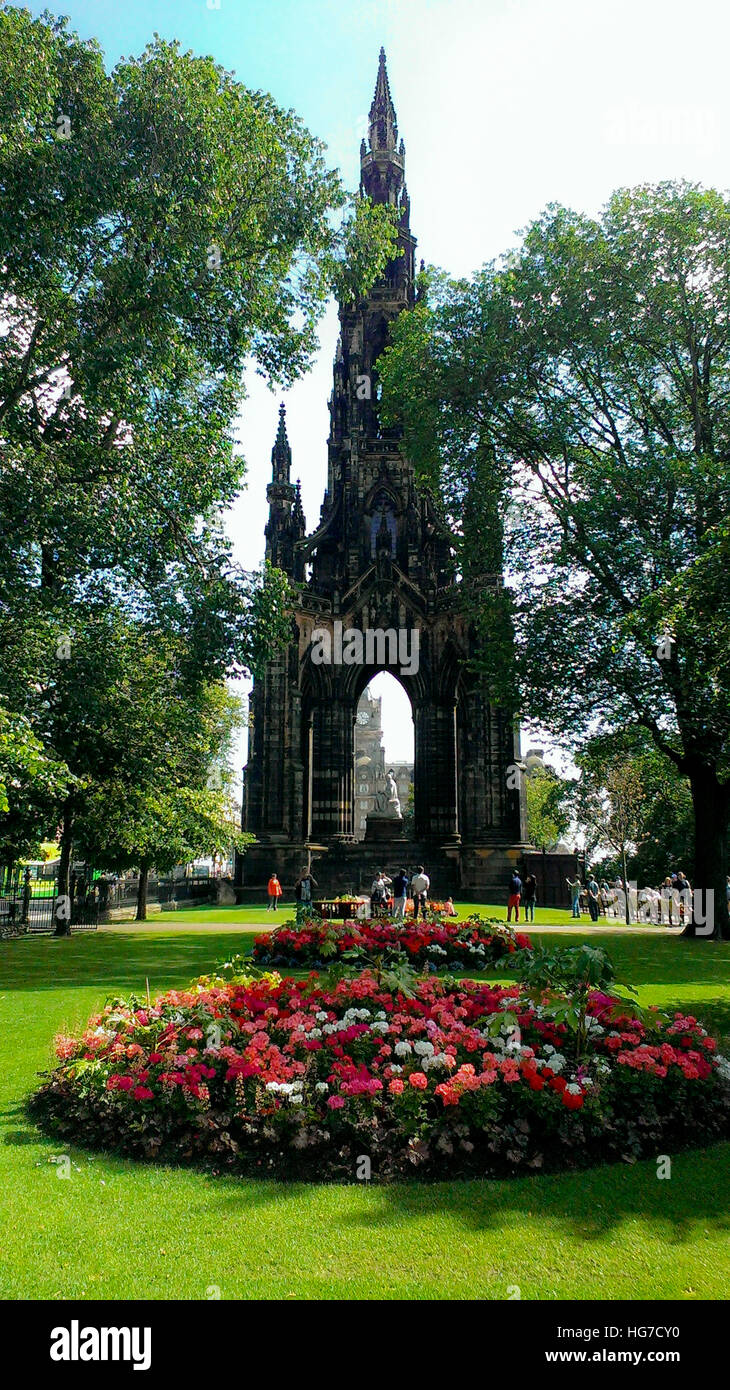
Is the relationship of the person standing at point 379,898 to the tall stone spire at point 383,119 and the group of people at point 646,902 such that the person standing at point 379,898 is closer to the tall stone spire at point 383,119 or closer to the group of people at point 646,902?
the group of people at point 646,902

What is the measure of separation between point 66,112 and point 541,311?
13.2 metres

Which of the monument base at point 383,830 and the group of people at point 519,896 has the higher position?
the monument base at point 383,830

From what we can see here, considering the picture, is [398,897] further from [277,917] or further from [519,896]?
[277,917]

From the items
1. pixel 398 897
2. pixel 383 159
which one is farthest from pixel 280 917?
pixel 383 159

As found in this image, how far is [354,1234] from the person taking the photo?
4.94 m

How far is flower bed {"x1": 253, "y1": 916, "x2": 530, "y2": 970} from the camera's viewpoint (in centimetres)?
1534

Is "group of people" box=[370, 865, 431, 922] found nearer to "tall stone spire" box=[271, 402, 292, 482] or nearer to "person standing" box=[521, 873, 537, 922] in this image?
"person standing" box=[521, 873, 537, 922]

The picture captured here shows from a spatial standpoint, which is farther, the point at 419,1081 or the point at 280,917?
the point at 280,917

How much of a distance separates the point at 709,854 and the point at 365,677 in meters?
24.7

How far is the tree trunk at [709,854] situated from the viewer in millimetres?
22703

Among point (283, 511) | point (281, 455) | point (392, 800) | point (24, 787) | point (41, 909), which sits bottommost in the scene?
point (41, 909)

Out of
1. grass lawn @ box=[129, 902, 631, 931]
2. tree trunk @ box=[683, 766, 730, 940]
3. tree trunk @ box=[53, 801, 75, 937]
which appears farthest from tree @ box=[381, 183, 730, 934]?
tree trunk @ box=[53, 801, 75, 937]

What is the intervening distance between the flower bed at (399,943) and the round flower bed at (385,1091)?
7.27 meters

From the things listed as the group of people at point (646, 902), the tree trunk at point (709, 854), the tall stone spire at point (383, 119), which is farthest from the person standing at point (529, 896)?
the tall stone spire at point (383, 119)
